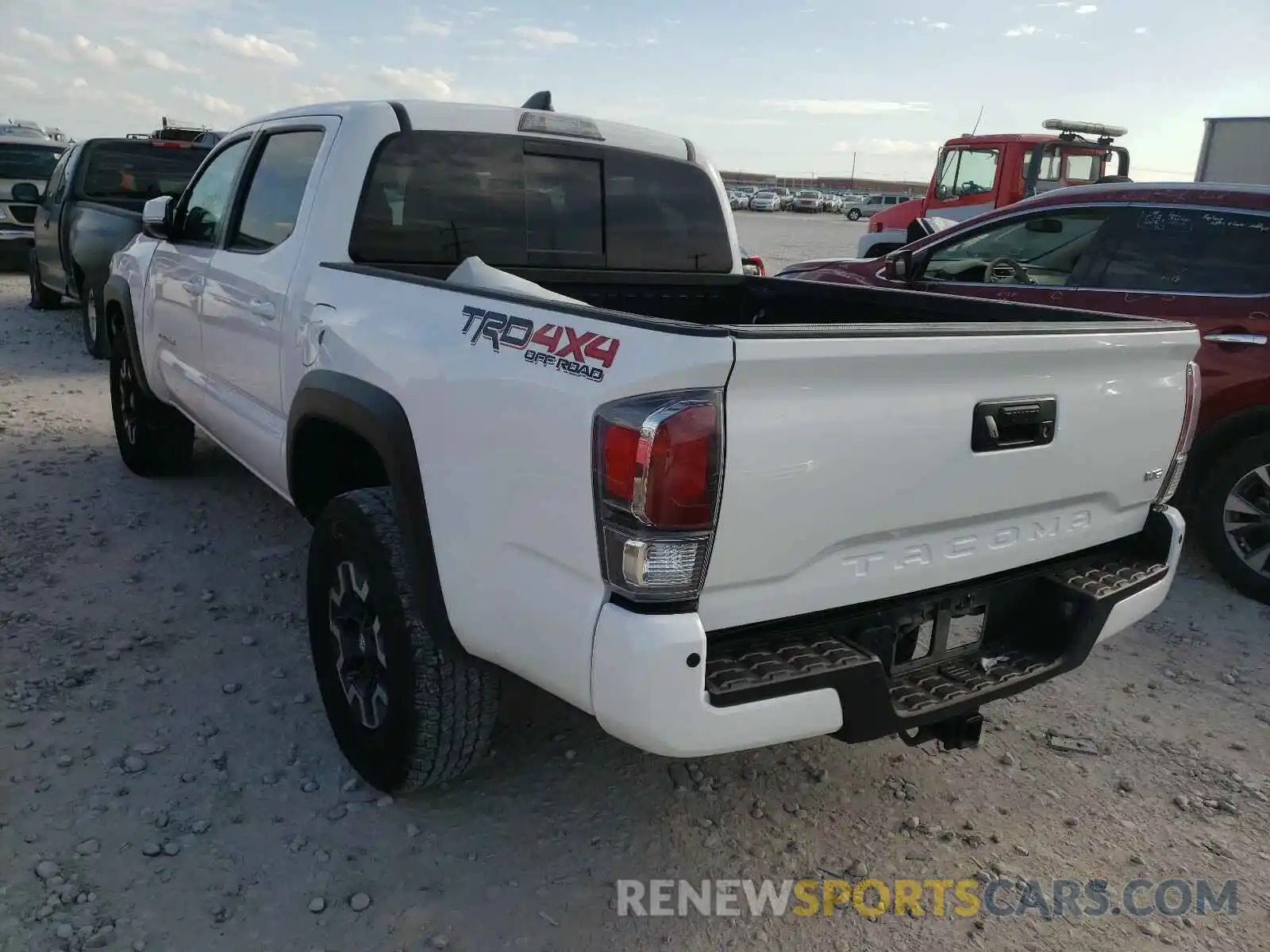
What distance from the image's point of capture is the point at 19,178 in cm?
1300

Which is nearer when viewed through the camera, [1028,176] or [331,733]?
[331,733]

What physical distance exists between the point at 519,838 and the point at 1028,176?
12.8 meters

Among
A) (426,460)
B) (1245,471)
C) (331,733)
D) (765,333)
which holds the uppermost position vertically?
(765,333)

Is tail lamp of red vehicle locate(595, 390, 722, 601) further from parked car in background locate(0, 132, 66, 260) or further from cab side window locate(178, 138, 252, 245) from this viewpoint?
parked car in background locate(0, 132, 66, 260)

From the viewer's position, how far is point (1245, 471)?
4535 millimetres

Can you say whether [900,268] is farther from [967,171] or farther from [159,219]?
[967,171]

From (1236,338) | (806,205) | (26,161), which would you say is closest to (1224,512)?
(1236,338)

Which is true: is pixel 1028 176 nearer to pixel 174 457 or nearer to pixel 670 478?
pixel 174 457

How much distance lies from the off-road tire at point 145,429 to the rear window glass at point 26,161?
31.1 ft

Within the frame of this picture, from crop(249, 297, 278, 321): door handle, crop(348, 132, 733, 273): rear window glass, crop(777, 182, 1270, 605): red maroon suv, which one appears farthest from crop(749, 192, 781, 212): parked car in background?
crop(249, 297, 278, 321): door handle

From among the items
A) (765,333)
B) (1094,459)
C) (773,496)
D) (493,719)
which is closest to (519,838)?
(493,719)

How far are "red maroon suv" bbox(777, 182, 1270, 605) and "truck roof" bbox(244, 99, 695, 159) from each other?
236cm

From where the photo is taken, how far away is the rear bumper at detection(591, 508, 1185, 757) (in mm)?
1943

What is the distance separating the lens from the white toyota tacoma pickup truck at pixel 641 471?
196cm
